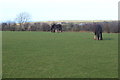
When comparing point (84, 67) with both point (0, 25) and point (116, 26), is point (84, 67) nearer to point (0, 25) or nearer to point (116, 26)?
point (116, 26)

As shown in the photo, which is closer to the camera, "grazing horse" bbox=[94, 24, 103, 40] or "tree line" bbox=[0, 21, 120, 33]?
"grazing horse" bbox=[94, 24, 103, 40]

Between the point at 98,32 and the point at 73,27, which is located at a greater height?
the point at 73,27

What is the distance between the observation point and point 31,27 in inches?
2457

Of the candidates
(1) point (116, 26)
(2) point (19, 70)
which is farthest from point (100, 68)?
(1) point (116, 26)

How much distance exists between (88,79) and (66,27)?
52.4 metres

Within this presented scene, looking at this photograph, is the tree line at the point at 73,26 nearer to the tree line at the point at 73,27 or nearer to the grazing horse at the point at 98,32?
the tree line at the point at 73,27

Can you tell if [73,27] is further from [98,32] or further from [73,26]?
[98,32]

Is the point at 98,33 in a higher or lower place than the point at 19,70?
higher

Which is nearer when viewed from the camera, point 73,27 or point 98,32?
point 98,32

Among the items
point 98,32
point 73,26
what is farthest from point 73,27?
point 98,32

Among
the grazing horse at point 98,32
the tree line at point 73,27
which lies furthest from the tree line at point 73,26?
the grazing horse at point 98,32

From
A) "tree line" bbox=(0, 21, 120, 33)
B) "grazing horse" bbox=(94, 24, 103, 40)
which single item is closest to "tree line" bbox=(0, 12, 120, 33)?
"tree line" bbox=(0, 21, 120, 33)

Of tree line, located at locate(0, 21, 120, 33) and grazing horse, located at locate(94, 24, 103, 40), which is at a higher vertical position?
tree line, located at locate(0, 21, 120, 33)

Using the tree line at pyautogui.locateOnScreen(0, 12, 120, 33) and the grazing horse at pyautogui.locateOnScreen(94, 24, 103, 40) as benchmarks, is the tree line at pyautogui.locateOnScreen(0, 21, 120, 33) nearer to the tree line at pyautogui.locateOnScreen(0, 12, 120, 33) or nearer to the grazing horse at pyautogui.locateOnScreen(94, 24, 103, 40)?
the tree line at pyautogui.locateOnScreen(0, 12, 120, 33)
